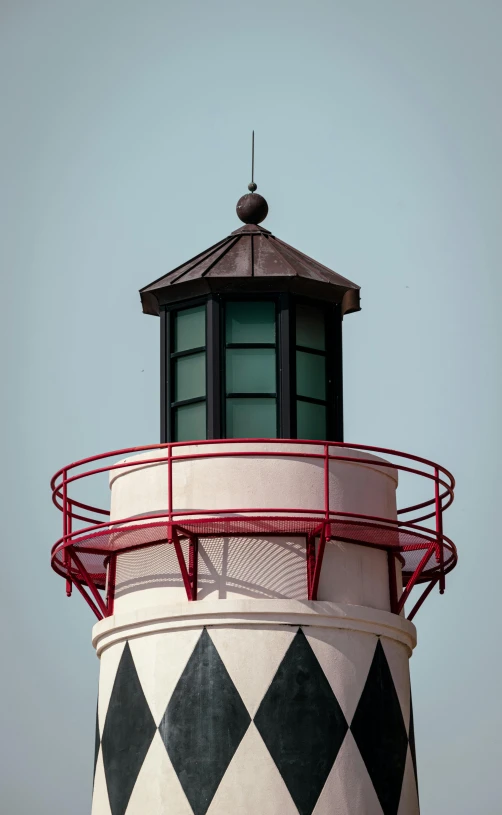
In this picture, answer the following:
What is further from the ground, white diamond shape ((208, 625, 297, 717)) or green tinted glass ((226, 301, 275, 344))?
green tinted glass ((226, 301, 275, 344))

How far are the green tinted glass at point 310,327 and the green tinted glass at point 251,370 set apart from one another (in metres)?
0.60

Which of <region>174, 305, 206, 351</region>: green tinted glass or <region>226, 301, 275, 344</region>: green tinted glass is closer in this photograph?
→ <region>226, 301, 275, 344</region>: green tinted glass

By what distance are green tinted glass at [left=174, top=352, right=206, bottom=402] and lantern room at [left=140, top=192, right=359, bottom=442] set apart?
14 mm

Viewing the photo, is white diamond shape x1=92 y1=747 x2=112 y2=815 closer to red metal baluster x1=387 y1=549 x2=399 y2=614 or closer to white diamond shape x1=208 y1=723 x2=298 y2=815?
white diamond shape x1=208 y1=723 x2=298 y2=815

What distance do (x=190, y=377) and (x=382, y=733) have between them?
579 centimetres

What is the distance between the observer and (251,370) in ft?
92.5

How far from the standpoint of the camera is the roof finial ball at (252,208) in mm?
29703

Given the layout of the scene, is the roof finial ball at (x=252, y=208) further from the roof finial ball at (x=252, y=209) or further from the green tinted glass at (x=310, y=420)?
the green tinted glass at (x=310, y=420)

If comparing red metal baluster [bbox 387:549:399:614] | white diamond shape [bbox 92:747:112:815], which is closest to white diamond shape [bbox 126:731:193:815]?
white diamond shape [bbox 92:747:112:815]

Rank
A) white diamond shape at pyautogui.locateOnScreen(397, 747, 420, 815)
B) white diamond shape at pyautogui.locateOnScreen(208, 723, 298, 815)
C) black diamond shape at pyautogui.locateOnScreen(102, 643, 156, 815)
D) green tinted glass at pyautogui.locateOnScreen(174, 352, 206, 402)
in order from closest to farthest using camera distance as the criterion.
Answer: white diamond shape at pyautogui.locateOnScreen(208, 723, 298, 815) → black diamond shape at pyautogui.locateOnScreen(102, 643, 156, 815) → white diamond shape at pyautogui.locateOnScreen(397, 747, 420, 815) → green tinted glass at pyautogui.locateOnScreen(174, 352, 206, 402)

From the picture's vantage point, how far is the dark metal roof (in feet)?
92.9

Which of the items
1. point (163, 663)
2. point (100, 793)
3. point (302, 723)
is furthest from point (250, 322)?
point (100, 793)

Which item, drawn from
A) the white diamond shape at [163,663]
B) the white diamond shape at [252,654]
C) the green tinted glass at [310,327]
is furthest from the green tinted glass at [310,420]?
the white diamond shape at [163,663]

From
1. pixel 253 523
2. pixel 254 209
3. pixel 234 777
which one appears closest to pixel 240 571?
pixel 253 523
